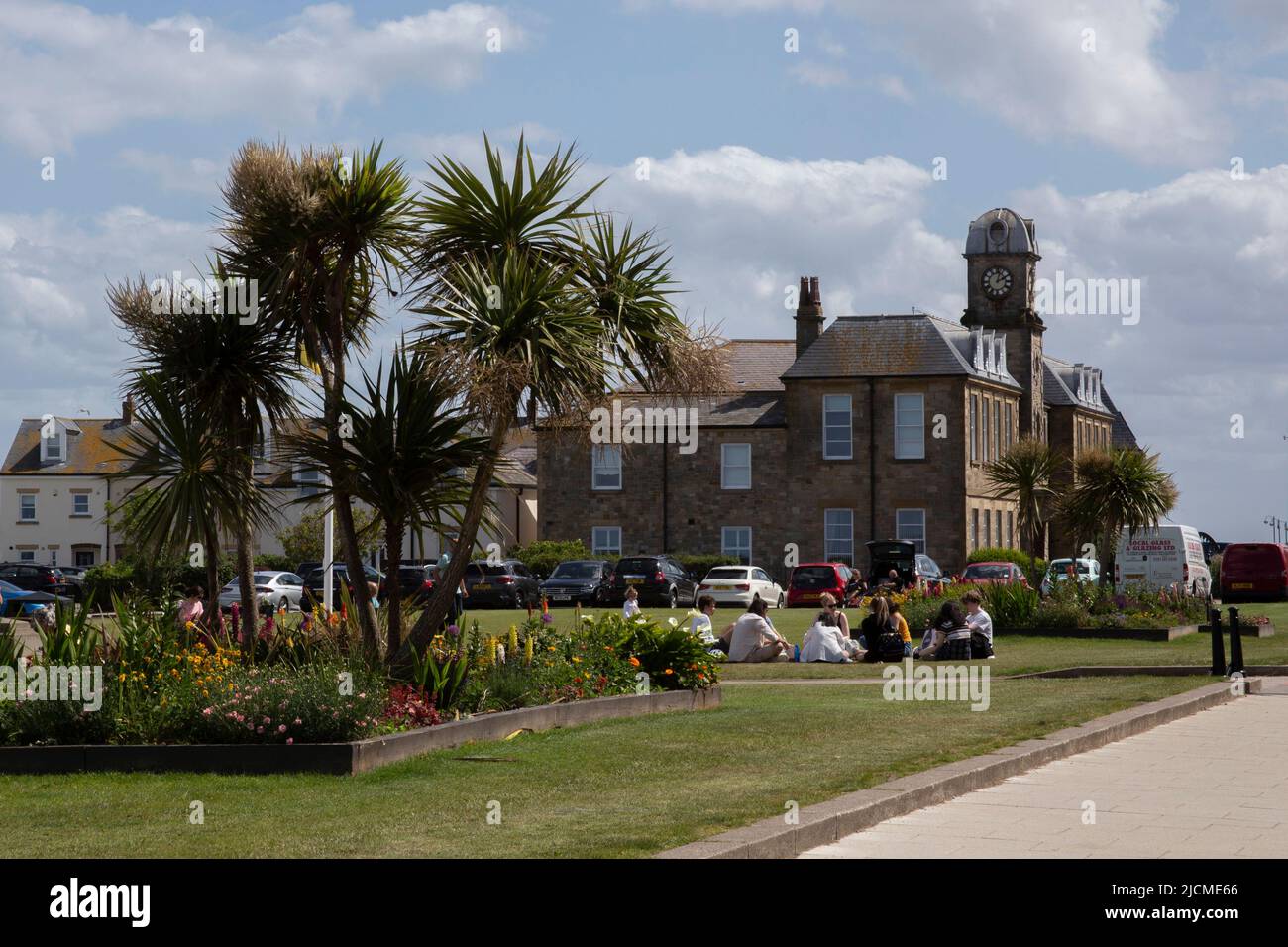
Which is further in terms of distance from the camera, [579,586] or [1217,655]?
[579,586]

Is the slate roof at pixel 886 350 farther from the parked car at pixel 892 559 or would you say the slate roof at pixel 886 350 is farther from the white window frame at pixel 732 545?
the parked car at pixel 892 559

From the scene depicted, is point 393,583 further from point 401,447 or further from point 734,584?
point 734,584

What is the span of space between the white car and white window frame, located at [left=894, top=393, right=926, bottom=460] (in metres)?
10.5

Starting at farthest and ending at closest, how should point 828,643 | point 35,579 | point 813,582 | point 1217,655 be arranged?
point 35,579 < point 813,582 < point 828,643 < point 1217,655

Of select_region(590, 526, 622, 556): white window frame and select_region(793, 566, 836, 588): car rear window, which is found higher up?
select_region(590, 526, 622, 556): white window frame

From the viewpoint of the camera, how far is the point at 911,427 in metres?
57.3

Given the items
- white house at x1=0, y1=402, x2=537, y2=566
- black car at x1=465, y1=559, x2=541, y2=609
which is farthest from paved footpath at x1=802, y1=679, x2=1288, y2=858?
white house at x1=0, y1=402, x2=537, y2=566

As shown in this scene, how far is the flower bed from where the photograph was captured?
11930 millimetres

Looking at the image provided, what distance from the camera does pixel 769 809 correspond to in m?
9.37

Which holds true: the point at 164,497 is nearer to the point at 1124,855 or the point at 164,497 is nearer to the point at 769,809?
the point at 769,809

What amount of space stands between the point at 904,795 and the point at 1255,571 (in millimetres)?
41109

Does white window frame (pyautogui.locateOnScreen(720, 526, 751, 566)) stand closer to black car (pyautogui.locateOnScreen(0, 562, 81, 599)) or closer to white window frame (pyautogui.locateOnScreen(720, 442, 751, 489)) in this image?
white window frame (pyautogui.locateOnScreen(720, 442, 751, 489))

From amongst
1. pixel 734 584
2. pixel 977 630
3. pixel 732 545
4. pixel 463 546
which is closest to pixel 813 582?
pixel 734 584
